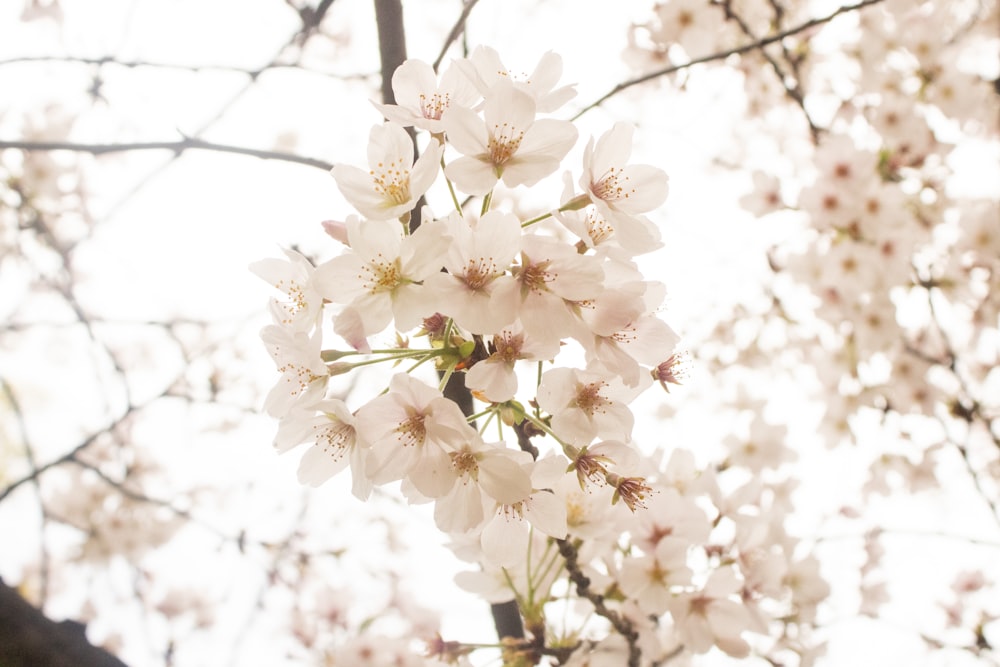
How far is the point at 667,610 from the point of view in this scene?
127 centimetres

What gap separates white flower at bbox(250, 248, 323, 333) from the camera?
35.1 inches

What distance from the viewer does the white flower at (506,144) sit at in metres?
0.86

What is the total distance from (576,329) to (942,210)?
101 inches

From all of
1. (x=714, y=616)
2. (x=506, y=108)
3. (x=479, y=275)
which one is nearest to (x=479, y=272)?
(x=479, y=275)

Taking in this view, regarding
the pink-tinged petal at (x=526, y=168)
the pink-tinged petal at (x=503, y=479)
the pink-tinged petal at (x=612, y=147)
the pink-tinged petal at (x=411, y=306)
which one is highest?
the pink-tinged petal at (x=612, y=147)

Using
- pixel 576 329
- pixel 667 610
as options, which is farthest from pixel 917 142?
pixel 576 329

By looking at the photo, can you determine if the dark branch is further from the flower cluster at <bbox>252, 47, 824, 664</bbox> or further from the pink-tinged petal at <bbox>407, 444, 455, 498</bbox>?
the pink-tinged petal at <bbox>407, 444, 455, 498</bbox>

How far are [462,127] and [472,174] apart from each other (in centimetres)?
6

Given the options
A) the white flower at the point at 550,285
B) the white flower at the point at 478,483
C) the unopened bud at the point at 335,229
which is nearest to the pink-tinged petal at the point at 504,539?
the white flower at the point at 478,483

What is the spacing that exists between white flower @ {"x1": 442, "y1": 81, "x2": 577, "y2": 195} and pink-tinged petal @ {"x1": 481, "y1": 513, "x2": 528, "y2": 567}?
47cm

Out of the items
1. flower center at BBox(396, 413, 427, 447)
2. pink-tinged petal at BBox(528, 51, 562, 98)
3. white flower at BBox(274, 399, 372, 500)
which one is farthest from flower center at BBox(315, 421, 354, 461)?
pink-tinged petal at BBox(528, 51, 562, 98)

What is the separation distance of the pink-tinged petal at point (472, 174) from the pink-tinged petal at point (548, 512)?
1.38ft

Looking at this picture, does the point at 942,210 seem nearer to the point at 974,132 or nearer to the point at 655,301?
the point at 974,132

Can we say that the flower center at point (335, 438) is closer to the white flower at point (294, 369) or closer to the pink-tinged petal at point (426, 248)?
the white flower at point (294, 369)
